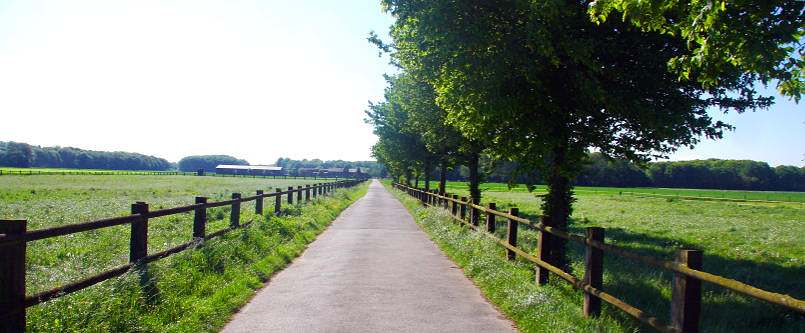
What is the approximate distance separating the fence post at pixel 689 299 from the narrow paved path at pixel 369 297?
220 centimetres

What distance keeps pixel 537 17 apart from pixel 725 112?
602 centimetres

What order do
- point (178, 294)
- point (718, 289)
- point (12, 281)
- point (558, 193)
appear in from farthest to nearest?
point (558, 193)
point (718, 289)
point (178, 294)
point (12, 281)

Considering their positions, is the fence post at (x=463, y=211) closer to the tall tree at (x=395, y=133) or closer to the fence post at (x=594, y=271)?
the fence post at (x=594, y=271)

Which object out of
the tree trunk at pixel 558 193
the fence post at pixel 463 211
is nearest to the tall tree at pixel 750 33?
the tree trunk at pixel 558 193

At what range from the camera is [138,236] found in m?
7.46

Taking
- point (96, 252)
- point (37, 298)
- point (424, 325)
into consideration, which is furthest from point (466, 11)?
point (96, 252)

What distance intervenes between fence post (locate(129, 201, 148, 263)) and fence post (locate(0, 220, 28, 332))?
2490mm

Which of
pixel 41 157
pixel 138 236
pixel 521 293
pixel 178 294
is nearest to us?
→ pixel 178 294

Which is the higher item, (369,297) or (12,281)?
(12,281)

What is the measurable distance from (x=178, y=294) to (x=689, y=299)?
20.0ft

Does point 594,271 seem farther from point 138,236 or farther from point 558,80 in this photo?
point 138,236

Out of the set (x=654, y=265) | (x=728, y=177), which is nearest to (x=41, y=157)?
(x=728, y=177)

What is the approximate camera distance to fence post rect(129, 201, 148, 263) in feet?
24.3

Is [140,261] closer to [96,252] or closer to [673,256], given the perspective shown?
[96,252]
